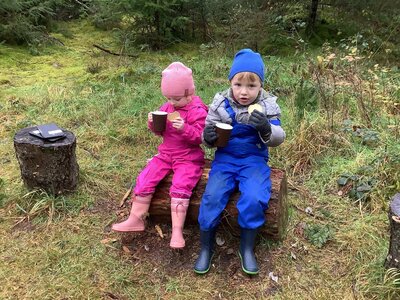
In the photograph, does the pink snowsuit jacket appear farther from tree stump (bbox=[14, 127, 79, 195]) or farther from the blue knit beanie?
tree stump (bbox=[14, 127, 79, 195])

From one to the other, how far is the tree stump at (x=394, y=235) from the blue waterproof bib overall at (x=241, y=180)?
33.7 inches

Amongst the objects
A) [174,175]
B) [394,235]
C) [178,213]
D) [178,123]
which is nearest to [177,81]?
[178,123]

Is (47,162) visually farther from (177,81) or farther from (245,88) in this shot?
(245,88)

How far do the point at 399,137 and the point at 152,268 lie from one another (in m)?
2.97

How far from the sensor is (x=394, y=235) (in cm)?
281

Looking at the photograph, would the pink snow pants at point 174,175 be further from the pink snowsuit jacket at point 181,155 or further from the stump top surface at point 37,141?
the stump top surface at point 37,141

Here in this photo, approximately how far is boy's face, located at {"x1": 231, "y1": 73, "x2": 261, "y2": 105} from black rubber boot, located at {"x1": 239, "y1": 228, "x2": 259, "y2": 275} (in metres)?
1.00

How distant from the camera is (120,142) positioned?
5.22 metres

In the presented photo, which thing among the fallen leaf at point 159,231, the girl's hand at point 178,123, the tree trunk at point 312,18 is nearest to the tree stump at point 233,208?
the fallen leaf at point 159,231

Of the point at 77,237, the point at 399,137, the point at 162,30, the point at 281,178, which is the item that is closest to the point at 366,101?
the point at 399,137

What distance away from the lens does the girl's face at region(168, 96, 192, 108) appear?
3.58m

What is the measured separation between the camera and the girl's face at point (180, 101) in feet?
11.7

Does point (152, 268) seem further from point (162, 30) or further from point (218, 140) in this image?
point (162, 30)

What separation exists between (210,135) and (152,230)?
103 centimetres
